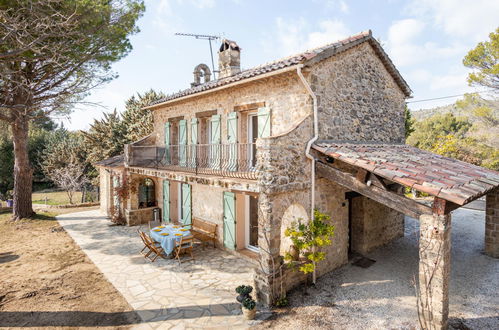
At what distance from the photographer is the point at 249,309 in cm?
549

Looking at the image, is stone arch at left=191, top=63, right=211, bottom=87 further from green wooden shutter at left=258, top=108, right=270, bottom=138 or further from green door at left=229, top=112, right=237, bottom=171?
green wooden shutter at left=258, top=108, right=270, bottom=138

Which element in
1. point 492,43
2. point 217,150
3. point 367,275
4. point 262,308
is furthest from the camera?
point 492,43

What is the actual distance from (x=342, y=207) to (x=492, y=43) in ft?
48.5

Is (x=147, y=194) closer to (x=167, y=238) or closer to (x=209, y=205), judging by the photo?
(x=209, y=205)

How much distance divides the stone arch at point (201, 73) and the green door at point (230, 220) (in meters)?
8.12

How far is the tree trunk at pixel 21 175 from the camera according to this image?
13.5 meters

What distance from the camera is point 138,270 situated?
800cm

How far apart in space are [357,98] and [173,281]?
7908 mm

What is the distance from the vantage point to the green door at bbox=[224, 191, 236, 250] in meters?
9.14

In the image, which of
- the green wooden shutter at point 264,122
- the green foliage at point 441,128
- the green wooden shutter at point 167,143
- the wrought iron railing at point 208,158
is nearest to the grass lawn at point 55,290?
the wrought iron railing at point 208,158

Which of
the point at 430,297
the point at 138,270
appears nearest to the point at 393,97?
the point at 430,297

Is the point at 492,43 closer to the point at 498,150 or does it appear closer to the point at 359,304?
the point at 498,150

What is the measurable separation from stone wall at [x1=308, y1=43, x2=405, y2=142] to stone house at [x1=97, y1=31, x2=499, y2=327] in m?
0.04

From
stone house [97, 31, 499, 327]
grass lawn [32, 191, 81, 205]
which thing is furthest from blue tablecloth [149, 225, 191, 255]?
grass lawn [32, 191, 81, 205]
